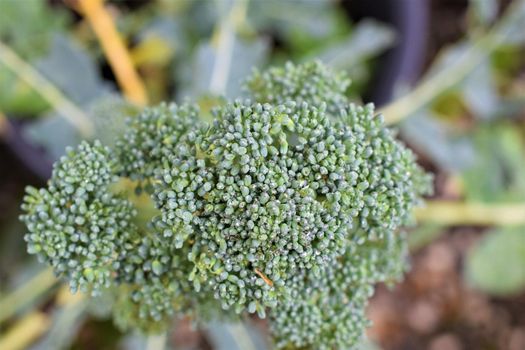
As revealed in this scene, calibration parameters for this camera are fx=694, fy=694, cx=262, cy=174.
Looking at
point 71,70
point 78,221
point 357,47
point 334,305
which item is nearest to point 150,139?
point 78,221

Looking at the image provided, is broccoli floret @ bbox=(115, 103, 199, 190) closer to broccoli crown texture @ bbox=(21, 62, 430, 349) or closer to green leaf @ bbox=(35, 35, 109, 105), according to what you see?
broccoli crown texture @ bbox=(21, 62, 430, 349)

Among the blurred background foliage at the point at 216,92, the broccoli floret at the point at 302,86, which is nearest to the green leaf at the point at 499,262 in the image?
the blurred background foliage at the point at 216,92

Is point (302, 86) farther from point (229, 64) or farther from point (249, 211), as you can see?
point (229, 64)

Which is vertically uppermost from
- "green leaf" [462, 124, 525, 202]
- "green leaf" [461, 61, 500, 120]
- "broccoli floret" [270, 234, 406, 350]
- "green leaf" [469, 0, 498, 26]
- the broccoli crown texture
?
"green leaf" [469, 0, 498, 26]

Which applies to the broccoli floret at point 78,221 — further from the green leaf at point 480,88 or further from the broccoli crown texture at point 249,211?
the green leaf at point 480,88

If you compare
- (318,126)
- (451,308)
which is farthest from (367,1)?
(318,126)

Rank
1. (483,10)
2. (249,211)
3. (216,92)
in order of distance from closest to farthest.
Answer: (249,211) → (216,92) → (483,10)

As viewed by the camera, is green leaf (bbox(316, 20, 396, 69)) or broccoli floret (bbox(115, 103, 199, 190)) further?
green leaf (bbox(316, 20, 396, 69))

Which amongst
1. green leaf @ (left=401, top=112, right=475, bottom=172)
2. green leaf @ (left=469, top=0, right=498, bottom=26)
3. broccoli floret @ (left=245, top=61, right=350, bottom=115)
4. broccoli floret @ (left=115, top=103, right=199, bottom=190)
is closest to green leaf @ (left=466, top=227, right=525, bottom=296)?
green leaf @ (left=401, top=112, right=475, bottom=172)

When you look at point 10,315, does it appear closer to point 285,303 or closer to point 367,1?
point 285,303
